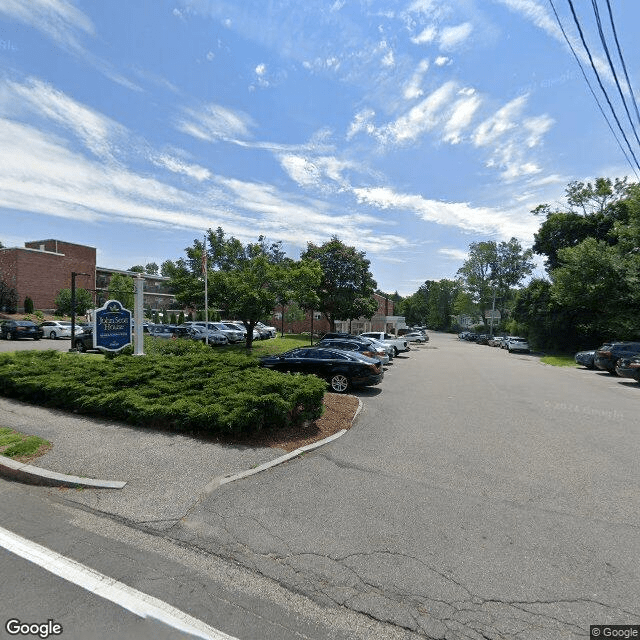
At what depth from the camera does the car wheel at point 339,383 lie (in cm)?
1187

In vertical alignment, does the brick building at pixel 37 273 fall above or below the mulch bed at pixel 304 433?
above

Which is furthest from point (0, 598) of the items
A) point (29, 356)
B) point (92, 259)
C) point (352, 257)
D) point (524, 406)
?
point (92, 259)

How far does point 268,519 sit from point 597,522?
3526 mm

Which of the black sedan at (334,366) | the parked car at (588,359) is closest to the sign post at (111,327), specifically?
the black sedan at (334,366)

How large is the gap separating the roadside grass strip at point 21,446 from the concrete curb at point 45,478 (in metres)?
0.23

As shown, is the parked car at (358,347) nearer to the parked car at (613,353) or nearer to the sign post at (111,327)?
the sign post at (111,327)

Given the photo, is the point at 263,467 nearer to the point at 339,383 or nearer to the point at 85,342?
the point at 339,383

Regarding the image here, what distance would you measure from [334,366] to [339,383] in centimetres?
55

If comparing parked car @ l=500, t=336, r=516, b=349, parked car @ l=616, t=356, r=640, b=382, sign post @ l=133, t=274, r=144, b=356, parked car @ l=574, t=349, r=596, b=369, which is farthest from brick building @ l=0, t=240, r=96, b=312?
parked car @ l=616, t=356, r=640, b=382

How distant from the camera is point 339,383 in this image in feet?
39.3

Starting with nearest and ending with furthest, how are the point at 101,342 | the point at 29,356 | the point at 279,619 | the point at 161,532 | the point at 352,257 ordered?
the point at 279,619, the point at 161,532, the point at 29,356, the point at 101,342, the point at 352,257

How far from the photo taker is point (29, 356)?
10.9 m

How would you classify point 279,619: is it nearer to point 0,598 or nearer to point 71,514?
point 0,598

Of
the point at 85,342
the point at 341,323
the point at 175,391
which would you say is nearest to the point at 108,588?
the point at 175,391
